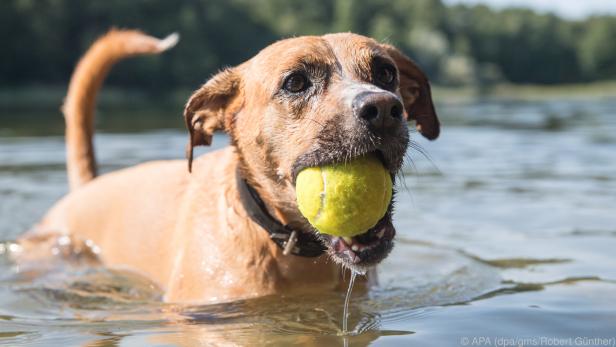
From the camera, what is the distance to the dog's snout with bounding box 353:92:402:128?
12.0ft

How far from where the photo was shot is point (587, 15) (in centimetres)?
12912

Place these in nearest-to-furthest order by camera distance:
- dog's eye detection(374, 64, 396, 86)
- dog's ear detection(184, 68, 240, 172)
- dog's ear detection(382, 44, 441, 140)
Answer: dog's eye detection(374, 64, 396, 86) < dog's ear detection(184, 68, 240, 172) < dog's ear detection(382, 44, 441, 140)

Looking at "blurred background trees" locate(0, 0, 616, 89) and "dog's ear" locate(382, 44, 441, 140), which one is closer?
"dog's ear" locate(382, 44, 441, 140)

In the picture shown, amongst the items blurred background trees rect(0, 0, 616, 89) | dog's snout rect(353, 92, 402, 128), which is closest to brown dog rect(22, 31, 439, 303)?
dog's snout rect(353, 92, 402, 128)

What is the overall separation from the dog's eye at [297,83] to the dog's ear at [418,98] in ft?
3.12

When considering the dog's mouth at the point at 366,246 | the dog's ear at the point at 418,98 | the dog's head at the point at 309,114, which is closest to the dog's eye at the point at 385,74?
the dog's head at the point at 309,114

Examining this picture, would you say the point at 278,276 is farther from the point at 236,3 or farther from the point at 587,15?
the point at 587,15

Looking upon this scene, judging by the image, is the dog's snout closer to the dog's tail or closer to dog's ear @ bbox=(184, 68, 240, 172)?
dog's ear @ bbox=(184, 68, 240, 172)

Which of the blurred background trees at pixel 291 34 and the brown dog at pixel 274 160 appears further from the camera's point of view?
the blurred background trees at pixel 291 34

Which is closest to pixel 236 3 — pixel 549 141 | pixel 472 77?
pixel 472 77

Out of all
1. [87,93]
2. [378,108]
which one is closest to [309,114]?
[378,108]

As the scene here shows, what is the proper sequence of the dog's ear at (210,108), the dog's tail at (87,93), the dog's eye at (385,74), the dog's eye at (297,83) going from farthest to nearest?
the dog's tail at (87,93) → the dog's ear at (210,108) → the dog's eye at (385,74) → the dog's eye at (297,83)

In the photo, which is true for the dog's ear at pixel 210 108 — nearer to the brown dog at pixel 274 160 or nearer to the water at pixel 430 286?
the brown dog at pixel 274 160

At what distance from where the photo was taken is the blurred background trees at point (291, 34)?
2109 inches
